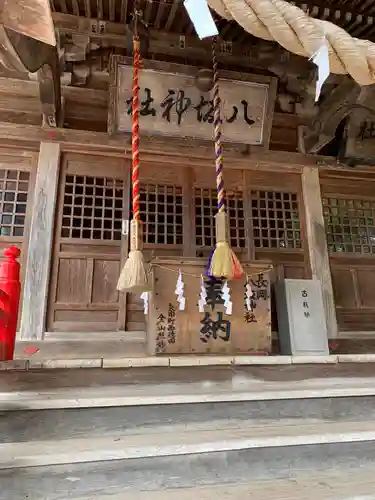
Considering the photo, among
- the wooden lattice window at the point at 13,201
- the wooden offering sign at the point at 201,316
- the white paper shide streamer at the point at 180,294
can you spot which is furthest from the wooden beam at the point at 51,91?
the white paper shide streamer at the point at 180,294

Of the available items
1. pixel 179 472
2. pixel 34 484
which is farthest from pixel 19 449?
pixel 179 472

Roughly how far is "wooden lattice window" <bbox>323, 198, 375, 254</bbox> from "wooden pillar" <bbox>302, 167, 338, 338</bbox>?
0.22 metres

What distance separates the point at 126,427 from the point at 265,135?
147 inches

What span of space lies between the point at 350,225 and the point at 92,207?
3.50 metres

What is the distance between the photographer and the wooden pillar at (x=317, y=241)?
4.32 m

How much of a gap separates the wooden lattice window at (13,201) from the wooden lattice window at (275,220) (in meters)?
2.87

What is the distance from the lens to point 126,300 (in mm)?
4039

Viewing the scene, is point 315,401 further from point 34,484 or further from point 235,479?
point 34,484

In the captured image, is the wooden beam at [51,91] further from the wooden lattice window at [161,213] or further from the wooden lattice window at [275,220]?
the wooden lattice window at [275,220]

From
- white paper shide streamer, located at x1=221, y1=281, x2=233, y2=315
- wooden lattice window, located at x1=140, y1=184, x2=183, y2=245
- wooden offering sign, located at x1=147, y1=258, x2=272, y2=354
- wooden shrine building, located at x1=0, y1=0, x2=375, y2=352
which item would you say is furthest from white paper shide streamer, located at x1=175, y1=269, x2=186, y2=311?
wooden lattice window, located at x1=140, y1=184, x2=183, y2=245

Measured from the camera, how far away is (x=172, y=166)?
4.62 metres

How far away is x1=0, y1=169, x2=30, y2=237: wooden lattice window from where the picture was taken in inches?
160

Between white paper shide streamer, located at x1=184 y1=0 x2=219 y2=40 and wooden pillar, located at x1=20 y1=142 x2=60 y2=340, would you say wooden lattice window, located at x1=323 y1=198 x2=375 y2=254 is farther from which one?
white paper shide streamer, located at x1=184 y1=0 x2=219 y2=40

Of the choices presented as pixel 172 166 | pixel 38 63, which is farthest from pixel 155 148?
pixel 38 63
